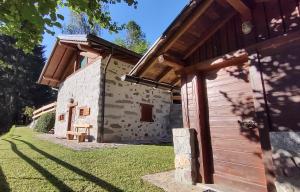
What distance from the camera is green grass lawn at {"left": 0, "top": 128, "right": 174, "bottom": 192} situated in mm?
4465

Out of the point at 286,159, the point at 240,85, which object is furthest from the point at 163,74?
the point at 286,159

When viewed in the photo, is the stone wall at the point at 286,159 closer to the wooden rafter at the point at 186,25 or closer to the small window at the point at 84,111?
the wooden rafter at the point at 186,25

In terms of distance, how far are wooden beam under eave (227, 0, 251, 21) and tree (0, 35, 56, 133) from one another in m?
30.6

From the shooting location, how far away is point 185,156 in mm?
4895

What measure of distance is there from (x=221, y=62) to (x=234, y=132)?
1469 mm

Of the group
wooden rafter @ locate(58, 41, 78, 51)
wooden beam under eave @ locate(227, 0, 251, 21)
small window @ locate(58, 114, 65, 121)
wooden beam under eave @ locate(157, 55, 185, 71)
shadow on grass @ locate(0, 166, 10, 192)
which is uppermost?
wooden rafter @ locate(58, 41, 78, 51)

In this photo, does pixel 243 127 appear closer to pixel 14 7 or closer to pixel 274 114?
pixel 274 114

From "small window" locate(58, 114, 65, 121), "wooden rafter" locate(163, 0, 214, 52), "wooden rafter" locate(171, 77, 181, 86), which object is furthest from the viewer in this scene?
"small window" locate(58, 114, 65, 121)

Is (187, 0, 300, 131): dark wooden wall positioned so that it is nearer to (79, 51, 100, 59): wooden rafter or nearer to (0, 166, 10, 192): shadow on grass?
(0, 166, 10, 192): shadow on grass

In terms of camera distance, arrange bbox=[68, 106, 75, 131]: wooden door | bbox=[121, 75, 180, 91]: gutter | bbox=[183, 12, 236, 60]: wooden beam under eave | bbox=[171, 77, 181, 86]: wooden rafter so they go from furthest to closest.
Answer: 1. bbox=[68, 106, 75, 131]: wooden door
2. bbox=[171, 77, 181, 86]: wooden rafter
3. bbox=[121, 75, 180, 91]: gutter
4. bbox=[183, 12, 236, 60]: wooden beam under eave

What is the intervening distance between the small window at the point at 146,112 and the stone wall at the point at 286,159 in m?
9.76

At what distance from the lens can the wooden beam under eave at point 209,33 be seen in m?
4.65

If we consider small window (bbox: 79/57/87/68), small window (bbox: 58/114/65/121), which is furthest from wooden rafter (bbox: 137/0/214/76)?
small window (bbox: 58/114/65/121)

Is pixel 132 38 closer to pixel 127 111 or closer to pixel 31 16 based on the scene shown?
pixel 127 111
